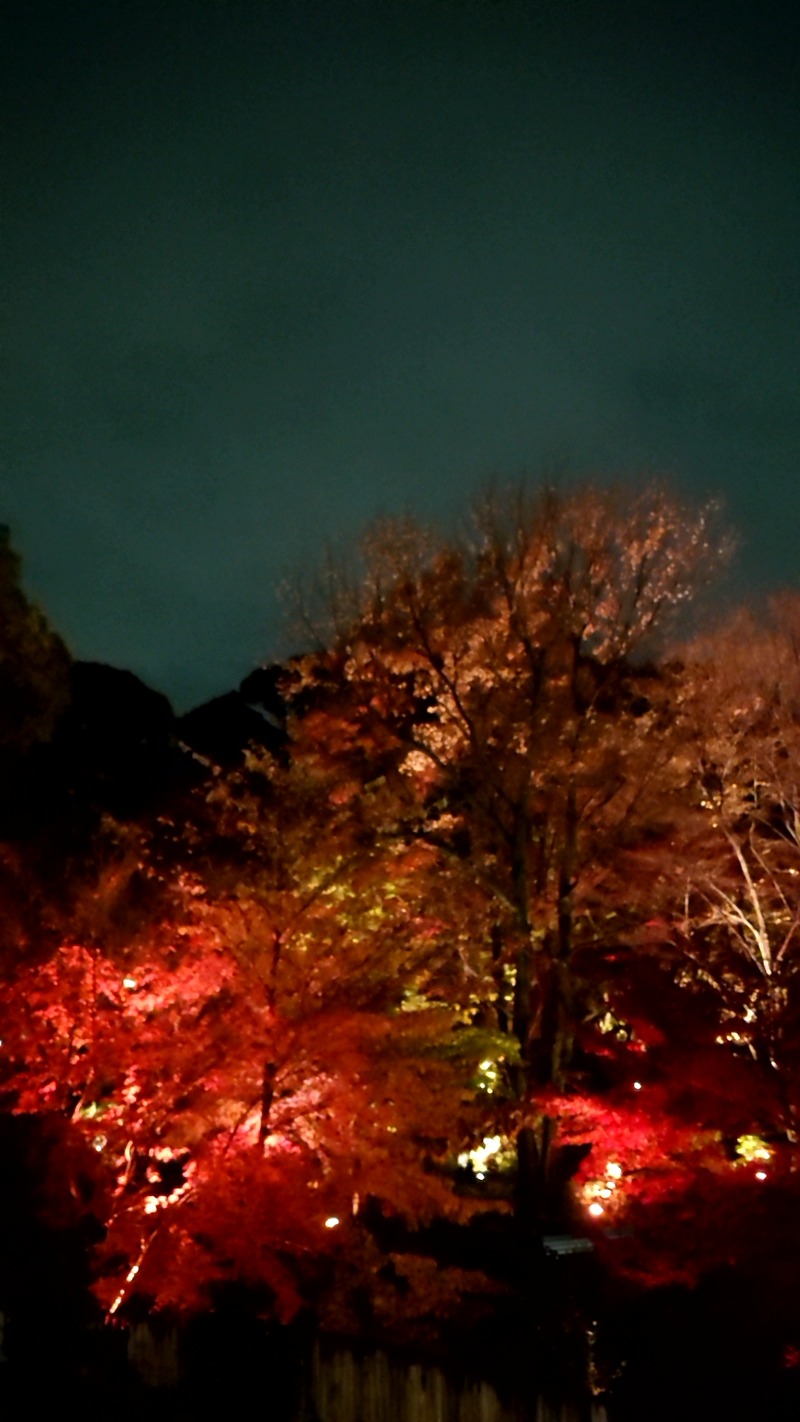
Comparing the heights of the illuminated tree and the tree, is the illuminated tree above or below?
below

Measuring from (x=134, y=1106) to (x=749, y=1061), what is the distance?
6.70 metres

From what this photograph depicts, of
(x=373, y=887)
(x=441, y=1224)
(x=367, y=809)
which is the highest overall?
(x=367, y=809)

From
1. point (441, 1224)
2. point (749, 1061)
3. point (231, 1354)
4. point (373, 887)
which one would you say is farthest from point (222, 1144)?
point (441, 1224)

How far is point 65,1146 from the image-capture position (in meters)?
12.5

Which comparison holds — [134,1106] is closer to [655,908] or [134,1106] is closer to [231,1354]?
[231,1354]

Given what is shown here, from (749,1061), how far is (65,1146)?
7545 millimetres

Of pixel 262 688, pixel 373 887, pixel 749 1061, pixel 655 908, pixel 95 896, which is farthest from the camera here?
pixel 262 688

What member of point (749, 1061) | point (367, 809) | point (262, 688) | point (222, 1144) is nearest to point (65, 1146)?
point (222, 1144)

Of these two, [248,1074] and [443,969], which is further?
[443,969]

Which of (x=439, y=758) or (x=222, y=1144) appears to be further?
(x=439, y=758)

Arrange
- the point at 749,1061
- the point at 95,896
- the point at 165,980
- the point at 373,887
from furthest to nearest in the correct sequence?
1. the point at 95,896
2. the point at 373,887
3. the point at 165,980
4. the point at 749,1061

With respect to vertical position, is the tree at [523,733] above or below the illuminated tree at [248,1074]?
above

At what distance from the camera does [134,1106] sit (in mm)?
12422

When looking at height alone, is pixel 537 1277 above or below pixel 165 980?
below
